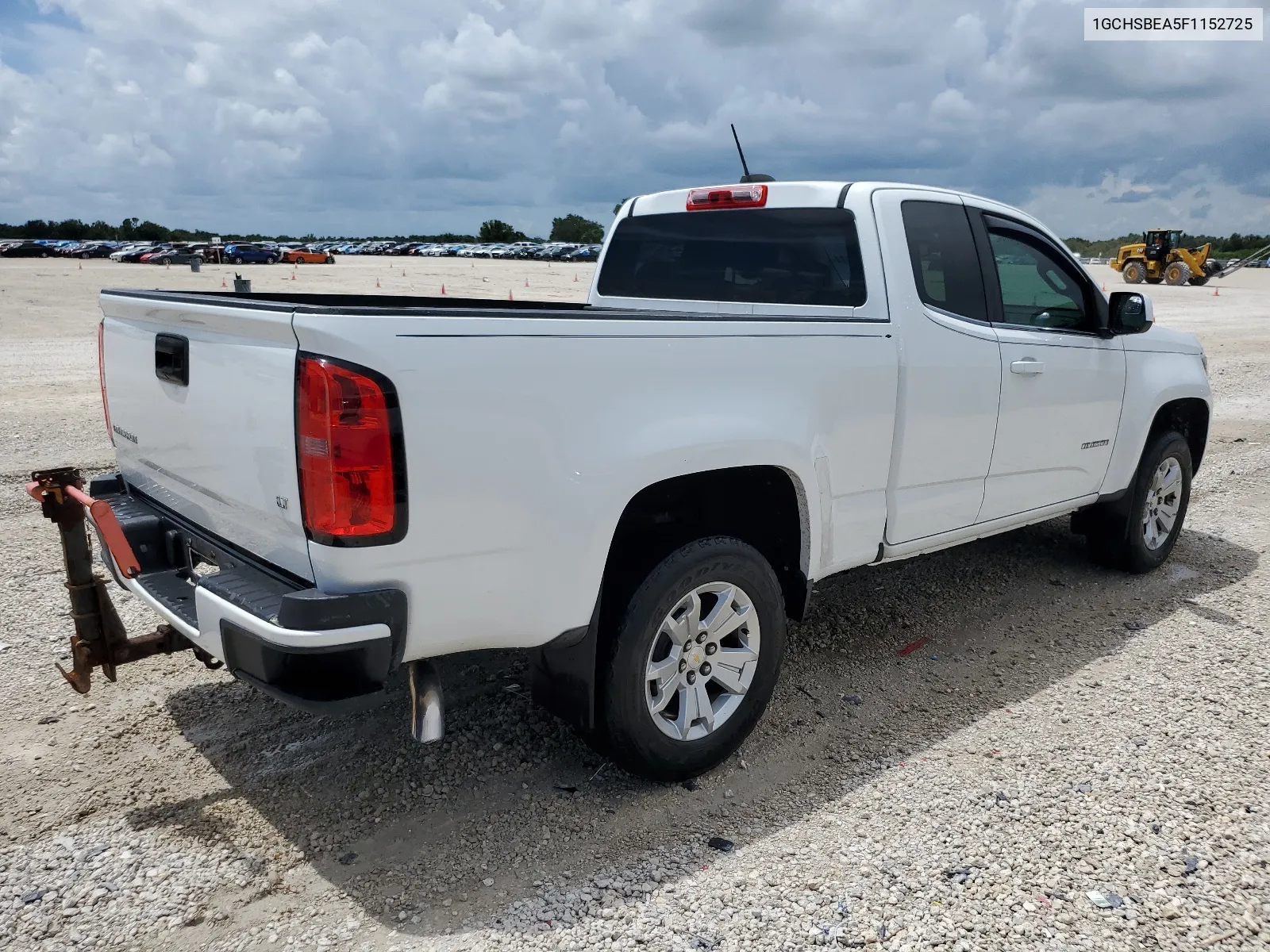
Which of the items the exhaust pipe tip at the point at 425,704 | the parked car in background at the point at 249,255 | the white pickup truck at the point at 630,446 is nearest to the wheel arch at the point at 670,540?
the white pickup truck at the point at 630,446

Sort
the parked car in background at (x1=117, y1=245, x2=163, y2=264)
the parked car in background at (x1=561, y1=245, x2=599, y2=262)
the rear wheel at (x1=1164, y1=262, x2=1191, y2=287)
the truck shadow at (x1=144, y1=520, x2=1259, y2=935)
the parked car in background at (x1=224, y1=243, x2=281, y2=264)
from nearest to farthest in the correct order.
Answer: the truck shadow at (x1=144, y1=520, x2=1259, y2=935)
the rear wheel at (x1=1164, y1=262, x2=1191, y2=287)
the parked car in background at (x1=224, y1=243, x2=281, y2=264)
the parked car in background at (x1=117, y1=245, x2=163, y2=264)
the parked car in background at (x1=561, y1=245, x2=599, y2=262)

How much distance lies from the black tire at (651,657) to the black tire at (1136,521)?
9.72 ft

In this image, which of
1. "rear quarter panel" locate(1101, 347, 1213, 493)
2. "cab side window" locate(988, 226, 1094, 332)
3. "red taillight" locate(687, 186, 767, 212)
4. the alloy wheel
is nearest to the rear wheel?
"rear quarter panel" locate(1101, 347, 1213, 493)

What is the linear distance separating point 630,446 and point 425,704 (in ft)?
3.13

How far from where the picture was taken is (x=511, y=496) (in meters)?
2.68

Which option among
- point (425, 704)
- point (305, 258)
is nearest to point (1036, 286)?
point (425, 704)

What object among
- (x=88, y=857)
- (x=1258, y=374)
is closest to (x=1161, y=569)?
(x=88, y=857)

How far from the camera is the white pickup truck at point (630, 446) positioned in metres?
2.51

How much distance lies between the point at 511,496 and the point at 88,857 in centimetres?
174

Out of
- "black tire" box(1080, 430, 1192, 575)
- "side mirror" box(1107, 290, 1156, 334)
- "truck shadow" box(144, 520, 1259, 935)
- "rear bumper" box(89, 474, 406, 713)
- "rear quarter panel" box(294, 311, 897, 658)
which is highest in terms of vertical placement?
"side mirror" box(1107, 290, 1156, 334)

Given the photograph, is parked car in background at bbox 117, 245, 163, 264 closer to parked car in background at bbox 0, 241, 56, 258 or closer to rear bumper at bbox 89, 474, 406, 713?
parked car in background at bbox 0, 241, 56, 258

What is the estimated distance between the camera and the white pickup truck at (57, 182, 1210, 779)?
2506 millimetres

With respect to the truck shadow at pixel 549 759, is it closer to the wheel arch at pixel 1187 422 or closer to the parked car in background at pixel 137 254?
the wheel arch at pixel 1187 422

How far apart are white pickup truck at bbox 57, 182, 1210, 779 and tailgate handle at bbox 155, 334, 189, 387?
1 cm
